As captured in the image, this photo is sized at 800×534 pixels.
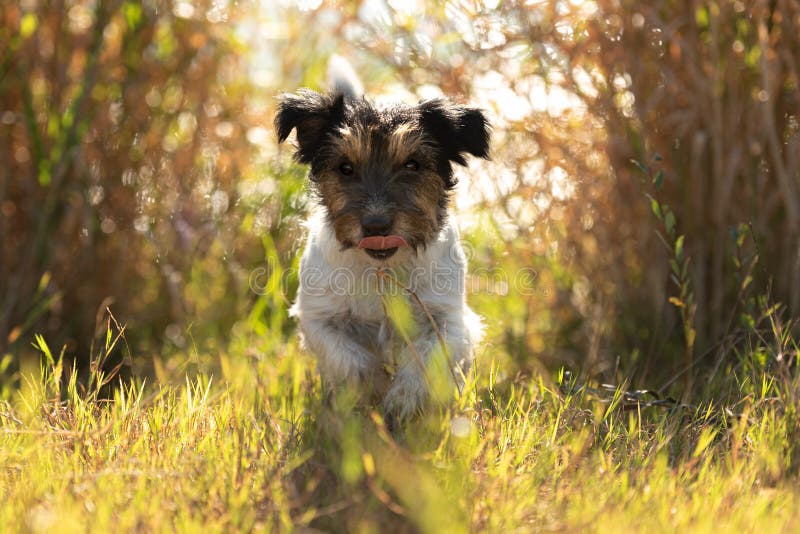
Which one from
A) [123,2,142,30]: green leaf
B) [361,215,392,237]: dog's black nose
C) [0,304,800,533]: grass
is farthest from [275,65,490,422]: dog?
[123,2,142,30]: green leaf

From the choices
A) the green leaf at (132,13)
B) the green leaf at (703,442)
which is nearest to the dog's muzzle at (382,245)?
the green leaf at (703,442)

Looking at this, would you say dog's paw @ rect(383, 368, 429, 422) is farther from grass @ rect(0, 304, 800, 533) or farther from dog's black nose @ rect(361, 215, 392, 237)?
dog's black nose @ rect(361, 215, 392, 237)

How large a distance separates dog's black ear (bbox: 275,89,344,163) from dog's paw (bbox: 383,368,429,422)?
118cm

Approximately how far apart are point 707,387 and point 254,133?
291 cm

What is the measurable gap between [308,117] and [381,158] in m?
0.41

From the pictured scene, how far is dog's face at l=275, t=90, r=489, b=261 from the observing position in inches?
141

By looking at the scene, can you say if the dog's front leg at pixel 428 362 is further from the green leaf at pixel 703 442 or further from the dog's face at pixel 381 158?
the green leaf at pixel 703 442

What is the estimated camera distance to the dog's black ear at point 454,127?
12.7 ft

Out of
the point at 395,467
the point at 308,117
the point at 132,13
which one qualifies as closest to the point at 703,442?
the point at 395,467

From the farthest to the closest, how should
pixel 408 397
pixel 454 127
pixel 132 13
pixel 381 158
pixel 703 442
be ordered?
pixel 132 13 → pixel 454 127 → pixel 381 158 → pixel 408 397 → pixel 703 442

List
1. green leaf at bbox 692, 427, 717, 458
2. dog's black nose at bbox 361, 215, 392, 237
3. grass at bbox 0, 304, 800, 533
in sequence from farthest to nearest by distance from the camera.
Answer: dog's black nose at bbox 361, 215, 392, 237, green leaf at bbox 692, 427, 717, 458, grass at bbox 0, 304, 800, 533

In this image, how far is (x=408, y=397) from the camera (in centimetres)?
340

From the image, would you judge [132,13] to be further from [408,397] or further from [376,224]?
[408,397]

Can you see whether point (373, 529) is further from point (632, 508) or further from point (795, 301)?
point (795, 301)
